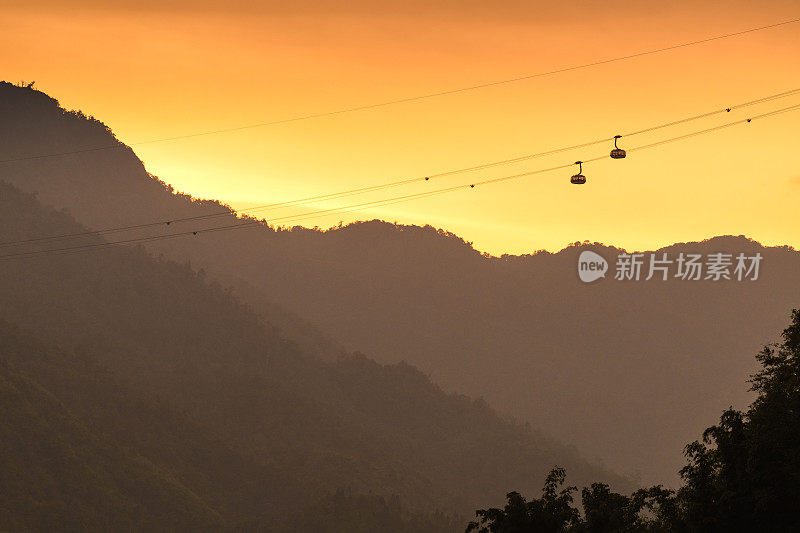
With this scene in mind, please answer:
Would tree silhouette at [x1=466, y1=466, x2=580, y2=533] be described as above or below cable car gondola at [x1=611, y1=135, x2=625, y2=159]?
below

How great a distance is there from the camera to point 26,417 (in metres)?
168

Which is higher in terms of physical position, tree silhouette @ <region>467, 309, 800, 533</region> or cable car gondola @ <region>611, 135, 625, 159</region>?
cable car gondola @ <region>611, 135, 625, 159</region>

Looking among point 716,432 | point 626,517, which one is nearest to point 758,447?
point 716,432

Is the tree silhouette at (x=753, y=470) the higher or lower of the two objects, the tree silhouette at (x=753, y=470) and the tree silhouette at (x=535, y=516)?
the higher

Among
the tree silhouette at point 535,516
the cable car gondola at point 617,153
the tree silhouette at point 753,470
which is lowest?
the tree silhouette at point 535,516

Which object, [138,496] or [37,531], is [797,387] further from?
[138,496]

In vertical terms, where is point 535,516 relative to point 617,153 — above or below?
below

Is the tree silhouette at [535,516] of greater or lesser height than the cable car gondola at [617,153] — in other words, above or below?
below

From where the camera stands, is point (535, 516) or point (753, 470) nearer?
point (753, 470)

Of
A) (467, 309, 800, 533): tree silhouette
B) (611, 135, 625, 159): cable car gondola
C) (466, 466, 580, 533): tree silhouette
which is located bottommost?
(466, 466, 580, 533): tree silhouette

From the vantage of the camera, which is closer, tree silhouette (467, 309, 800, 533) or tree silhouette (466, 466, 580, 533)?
tree silhouette (467, 309, 800, 533)

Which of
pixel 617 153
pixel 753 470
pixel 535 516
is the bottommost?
pixel 535 516

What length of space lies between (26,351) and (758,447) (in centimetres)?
18977

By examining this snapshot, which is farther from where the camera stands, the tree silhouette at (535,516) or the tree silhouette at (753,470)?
the tree silhouette at (535,516)
